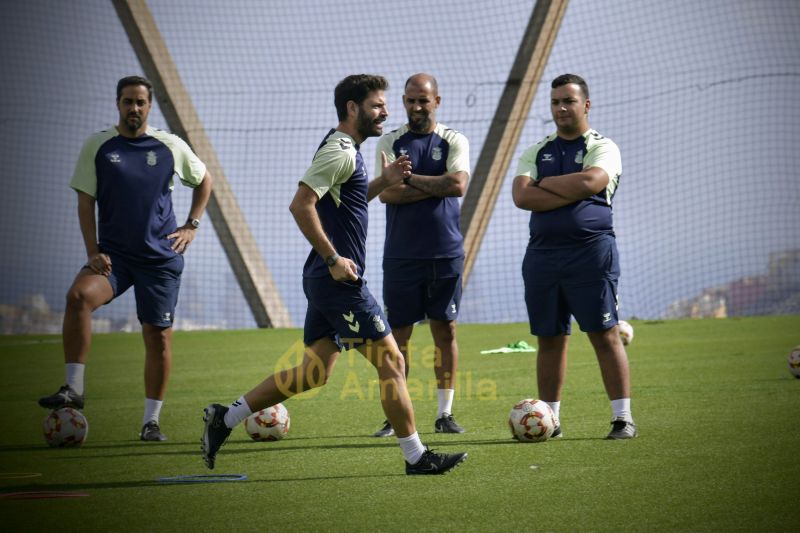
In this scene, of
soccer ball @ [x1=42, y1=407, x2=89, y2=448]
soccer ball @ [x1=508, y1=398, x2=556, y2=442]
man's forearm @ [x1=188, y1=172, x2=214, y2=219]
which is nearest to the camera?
soccer ball @ [x1=508, y1=398, x2=556, y2=442]

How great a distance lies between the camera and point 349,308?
524 cm

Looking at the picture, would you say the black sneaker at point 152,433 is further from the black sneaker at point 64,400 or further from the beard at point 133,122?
the beard at point 133,122

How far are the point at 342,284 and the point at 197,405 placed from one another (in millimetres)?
3579

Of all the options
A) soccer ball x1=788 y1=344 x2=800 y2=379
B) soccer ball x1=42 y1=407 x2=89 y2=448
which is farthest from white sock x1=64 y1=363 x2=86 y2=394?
soccer ball x1=788 y1=344 x2=800 y2=379

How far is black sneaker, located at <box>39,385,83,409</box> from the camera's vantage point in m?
→ 6.45

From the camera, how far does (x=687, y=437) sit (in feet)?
19.7

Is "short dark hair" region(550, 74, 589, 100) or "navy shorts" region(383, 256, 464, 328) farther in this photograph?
"navy shorts" region(383, 256, 464, 328)

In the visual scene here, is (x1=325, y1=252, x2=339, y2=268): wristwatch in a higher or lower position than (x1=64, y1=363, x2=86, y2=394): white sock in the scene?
higher

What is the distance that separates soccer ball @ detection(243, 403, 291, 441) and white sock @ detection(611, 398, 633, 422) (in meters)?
1.96

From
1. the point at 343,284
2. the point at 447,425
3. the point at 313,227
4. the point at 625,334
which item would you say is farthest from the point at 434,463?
the point at 625,334

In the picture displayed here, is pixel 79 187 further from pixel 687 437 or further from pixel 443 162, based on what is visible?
pixel 687 437

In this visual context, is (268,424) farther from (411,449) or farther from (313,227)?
(313,227)

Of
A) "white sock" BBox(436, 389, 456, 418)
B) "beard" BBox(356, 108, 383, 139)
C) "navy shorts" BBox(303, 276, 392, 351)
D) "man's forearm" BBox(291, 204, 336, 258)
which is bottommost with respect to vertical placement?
"white sock" BBox(436, 389, 456, 418)

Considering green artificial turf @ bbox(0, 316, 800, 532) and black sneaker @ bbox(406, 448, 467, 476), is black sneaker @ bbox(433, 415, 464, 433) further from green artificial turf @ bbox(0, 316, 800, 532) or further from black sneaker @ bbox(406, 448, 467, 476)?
black sneaker @ bbox(406, 448, 467, 476)
